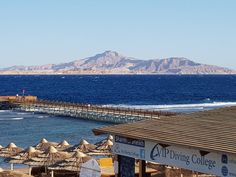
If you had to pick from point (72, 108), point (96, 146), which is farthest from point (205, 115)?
point (72, 108)

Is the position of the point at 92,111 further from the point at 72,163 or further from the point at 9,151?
the point at 72,163

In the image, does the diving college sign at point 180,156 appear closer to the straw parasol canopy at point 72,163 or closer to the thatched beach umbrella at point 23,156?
the straw parasol canopy at point 72,163

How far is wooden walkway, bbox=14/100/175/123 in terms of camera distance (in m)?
56.2

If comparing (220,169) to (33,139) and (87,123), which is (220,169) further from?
(87,123)

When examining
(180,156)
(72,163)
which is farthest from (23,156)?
(180,156)

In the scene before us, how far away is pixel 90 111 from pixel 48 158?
124ft

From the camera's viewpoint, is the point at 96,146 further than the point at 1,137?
No

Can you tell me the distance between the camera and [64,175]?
84.3 feet

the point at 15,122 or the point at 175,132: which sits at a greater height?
the point at 175,132

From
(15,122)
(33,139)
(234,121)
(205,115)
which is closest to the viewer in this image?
(234,121)

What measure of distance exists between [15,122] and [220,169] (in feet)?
165

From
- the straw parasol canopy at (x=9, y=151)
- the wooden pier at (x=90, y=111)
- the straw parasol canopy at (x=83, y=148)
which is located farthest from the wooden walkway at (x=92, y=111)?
the straw parasol canopy at (x=9, y=151)

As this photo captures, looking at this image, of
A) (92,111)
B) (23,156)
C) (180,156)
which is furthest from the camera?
(92,111)

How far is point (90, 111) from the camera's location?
6400 centimetres
